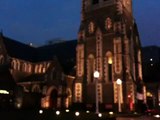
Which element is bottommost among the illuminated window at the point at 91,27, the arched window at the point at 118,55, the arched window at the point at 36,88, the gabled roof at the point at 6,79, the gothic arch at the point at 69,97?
the gothic arch at the point at 69,97

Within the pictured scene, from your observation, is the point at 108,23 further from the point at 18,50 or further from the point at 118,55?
the point at 18,50

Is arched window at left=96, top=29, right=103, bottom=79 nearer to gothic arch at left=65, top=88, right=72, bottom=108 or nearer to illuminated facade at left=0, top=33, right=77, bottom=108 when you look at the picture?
illuminated facade at left=0, top=33, right=77, bottom=108

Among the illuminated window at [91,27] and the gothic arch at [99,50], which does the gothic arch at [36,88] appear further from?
the illuminated window at [91,27]

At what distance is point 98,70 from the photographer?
163 feet

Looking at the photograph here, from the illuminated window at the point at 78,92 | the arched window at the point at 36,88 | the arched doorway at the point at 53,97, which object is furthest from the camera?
the arched window at the point at 36,88

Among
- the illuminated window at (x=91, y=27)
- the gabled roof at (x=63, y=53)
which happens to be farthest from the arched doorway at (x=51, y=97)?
the illuminated window at (x=91, y=27)

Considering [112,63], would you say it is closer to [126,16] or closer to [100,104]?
[100,104]

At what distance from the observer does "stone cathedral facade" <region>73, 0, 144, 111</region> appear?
4716 cm

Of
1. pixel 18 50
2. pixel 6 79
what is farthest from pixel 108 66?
pixel 18 50

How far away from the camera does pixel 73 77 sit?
2185 inches

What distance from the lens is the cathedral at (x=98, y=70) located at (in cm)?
4738

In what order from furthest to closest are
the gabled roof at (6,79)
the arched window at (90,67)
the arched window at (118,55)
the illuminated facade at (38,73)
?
the gabled roof at (6,79) < the illuminated facade at (38,73) < the arched window at (90,67) < the arched window at (118,55)

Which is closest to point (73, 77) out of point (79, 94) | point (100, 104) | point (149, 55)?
point (79, 94)

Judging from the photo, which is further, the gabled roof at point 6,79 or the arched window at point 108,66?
the gabled roof at point 6,79
